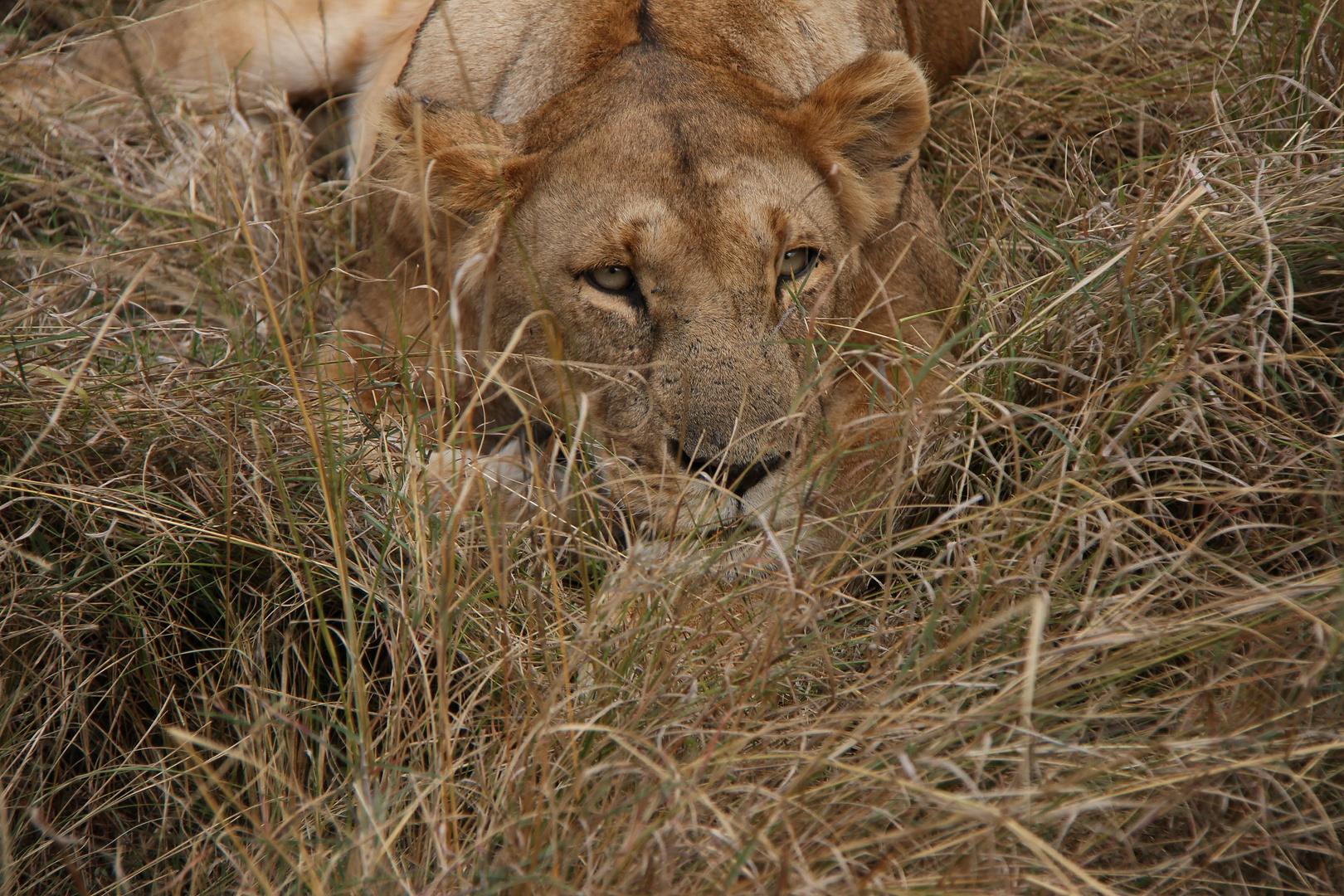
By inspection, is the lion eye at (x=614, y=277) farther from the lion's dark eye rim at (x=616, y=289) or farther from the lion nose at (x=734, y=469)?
the lion nose at (x=734, y=469)

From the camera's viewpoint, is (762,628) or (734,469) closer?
(762,628)

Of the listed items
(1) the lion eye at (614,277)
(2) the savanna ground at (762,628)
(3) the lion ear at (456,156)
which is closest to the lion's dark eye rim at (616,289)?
(1) the lion eye at (614,277)

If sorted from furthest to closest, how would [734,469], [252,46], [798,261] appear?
1. [252,46]
2. [798,261]
3. [734,469]

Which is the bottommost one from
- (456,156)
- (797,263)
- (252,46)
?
(797,263)

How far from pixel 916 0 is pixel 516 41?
1637 mm

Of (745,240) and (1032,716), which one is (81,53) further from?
(1032,716)

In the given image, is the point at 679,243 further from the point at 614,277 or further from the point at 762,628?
the point at 762,628

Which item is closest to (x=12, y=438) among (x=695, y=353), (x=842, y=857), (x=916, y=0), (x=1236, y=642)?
(x=695, y=353)

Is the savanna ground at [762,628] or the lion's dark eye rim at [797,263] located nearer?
the savanna ground at [762,628]

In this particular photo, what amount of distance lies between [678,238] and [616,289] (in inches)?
8.4

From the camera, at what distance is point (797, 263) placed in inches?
111

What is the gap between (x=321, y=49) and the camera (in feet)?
14.9

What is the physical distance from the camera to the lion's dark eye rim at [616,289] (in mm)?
2711

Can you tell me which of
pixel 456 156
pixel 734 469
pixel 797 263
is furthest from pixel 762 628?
pixel 456 156
